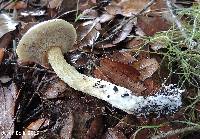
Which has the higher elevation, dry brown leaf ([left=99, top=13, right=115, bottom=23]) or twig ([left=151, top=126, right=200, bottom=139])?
dry brown leaf ([left=99, top=13, right=115, bottom=23])

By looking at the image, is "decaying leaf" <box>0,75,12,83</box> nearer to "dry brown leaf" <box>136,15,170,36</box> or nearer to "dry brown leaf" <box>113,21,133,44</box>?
"dry brown leaf" <box>113,21,133,44</box>

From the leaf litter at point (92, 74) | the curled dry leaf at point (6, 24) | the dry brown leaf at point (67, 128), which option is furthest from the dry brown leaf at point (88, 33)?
the dry brown leaf at point (67, 128)

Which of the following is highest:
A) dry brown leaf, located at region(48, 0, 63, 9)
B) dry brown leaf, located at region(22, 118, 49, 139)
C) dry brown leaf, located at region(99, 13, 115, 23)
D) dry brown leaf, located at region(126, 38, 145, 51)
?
dry brown leaf, located at region(48, 0, 63, 9)

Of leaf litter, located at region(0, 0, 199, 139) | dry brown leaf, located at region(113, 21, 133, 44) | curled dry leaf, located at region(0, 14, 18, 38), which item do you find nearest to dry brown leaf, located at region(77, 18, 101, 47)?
leaf litter, located at region(0, 0, 199, 139)

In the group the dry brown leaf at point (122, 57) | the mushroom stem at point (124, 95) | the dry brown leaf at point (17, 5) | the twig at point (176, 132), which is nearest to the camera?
the twig at point (176, 132)

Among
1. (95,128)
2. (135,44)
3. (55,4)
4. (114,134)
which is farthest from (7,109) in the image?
(55,4)

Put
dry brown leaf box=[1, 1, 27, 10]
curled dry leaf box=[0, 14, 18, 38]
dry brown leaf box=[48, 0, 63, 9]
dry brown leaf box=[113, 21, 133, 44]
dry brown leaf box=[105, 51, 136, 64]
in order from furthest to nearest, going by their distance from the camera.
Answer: dry brown leaf box=[1, 1, 27, 10], dry brown leaf box=[48, 0, 63, 9], curled dry leaf box=[0, 14, 18, 38], dry brown leaf box=[113, 21, 133, 44], dry brown leaf box=[105, 51, 136, 64]

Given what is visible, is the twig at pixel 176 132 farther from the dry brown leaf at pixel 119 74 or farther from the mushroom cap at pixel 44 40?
the mushroom cap at pixel 44 40

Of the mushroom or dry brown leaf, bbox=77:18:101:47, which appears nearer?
the mushroom

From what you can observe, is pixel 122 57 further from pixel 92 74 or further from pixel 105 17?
pixel 105 17
